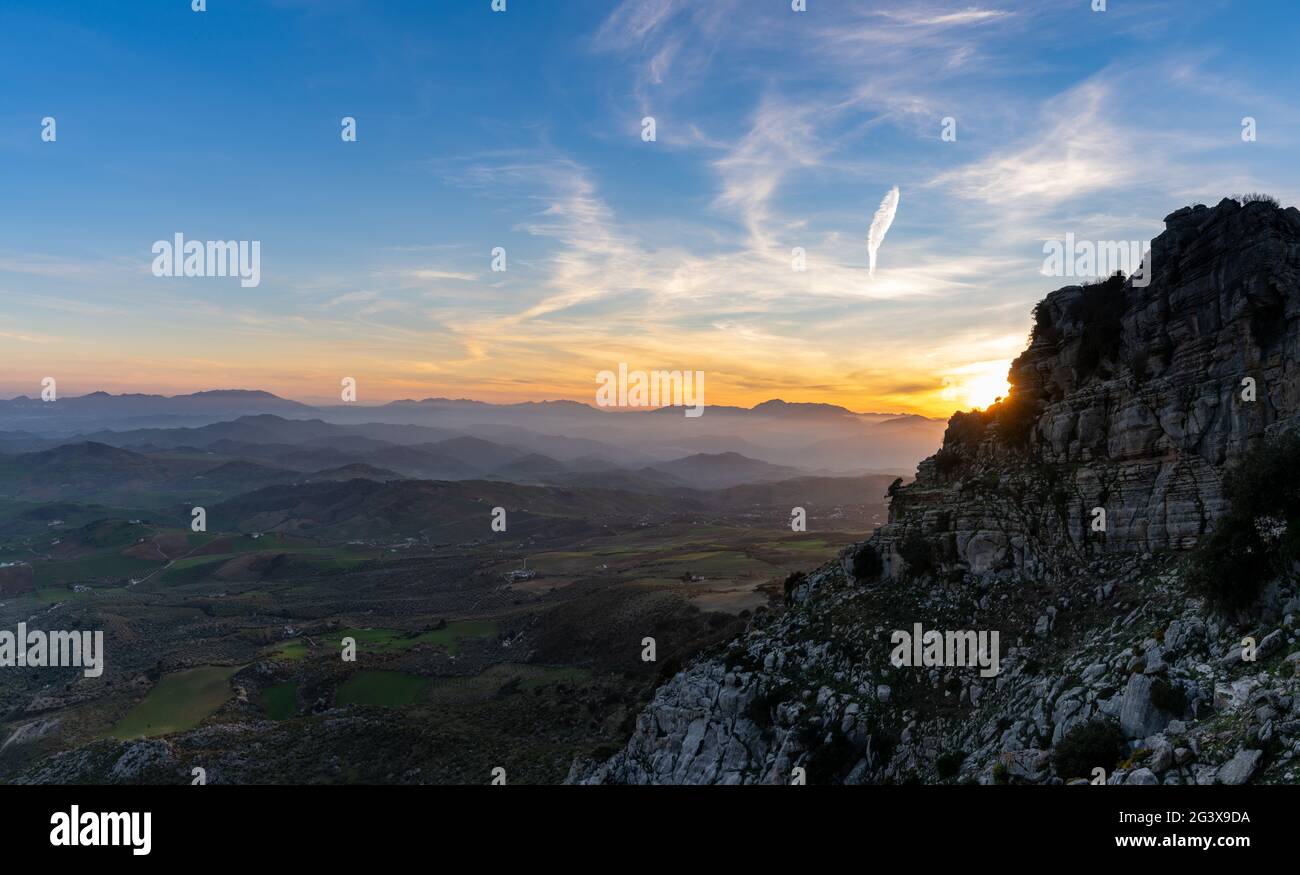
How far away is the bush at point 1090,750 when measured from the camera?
1834cm

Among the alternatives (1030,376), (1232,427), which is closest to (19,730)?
(1030,376)

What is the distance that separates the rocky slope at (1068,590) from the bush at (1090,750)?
62mm

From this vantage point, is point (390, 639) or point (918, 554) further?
point (390, 639)

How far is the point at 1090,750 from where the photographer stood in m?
18.7

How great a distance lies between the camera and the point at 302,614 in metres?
130

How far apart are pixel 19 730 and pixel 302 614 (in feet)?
203

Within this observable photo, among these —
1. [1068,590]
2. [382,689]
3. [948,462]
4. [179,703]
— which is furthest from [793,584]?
[179,703]

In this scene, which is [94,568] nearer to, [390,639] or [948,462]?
[390,639]

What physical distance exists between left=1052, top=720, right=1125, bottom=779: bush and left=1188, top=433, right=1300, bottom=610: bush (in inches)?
265

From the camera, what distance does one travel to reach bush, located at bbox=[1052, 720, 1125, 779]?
18.3 meters

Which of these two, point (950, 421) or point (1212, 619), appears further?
point (950, 421)

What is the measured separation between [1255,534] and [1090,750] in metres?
10.2
